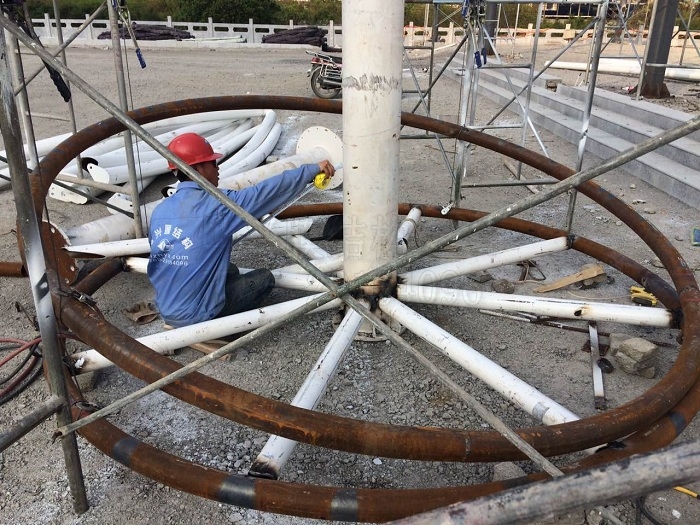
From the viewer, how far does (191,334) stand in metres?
2.85

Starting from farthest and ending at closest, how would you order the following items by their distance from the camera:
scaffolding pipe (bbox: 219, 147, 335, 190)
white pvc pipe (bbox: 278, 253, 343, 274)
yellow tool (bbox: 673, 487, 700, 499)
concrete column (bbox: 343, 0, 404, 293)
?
scaffolding pipe (bbox: 219, 147, 335, 190) < white pvc pipe (bbox: 278, 253, 343, 274) < concrete column (bbox: 343, 0, 404, 293) < yellow tool (bbox: 673, 487, 700, 499)

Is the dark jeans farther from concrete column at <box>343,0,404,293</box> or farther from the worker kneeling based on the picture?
concrete column at <box>343,0,404,293</box>

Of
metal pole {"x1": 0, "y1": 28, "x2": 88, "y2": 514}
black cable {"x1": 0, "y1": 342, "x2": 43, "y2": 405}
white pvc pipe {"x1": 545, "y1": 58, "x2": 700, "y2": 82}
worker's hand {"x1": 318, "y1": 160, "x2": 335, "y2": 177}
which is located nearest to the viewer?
metal pole {"x1": 0, "y1": 28, "x2": 88, "y2": 514}

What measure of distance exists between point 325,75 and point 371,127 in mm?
10019

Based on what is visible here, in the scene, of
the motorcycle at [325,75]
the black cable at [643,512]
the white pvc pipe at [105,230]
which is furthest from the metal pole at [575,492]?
the motorcycle at [325,75]

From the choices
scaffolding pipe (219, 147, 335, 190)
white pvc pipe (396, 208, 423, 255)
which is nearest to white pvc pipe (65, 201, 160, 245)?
scaffolding pipe (219, 147, 335, 190)

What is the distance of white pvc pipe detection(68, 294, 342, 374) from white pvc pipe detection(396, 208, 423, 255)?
109cm

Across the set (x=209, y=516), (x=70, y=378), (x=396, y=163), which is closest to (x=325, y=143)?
(x=396, y=163)

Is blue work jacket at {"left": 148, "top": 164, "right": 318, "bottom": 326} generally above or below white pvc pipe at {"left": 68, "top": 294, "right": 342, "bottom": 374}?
above

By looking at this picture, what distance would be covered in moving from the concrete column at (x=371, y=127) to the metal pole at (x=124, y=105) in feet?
5.59

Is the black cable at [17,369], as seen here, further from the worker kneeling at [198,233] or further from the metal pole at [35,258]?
the metal pole at [35,258]

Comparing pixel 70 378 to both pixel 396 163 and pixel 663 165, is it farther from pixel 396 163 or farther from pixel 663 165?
pixel 663 165

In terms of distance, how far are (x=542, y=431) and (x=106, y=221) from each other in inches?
144

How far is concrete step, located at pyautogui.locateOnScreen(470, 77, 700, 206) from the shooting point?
572 cm
